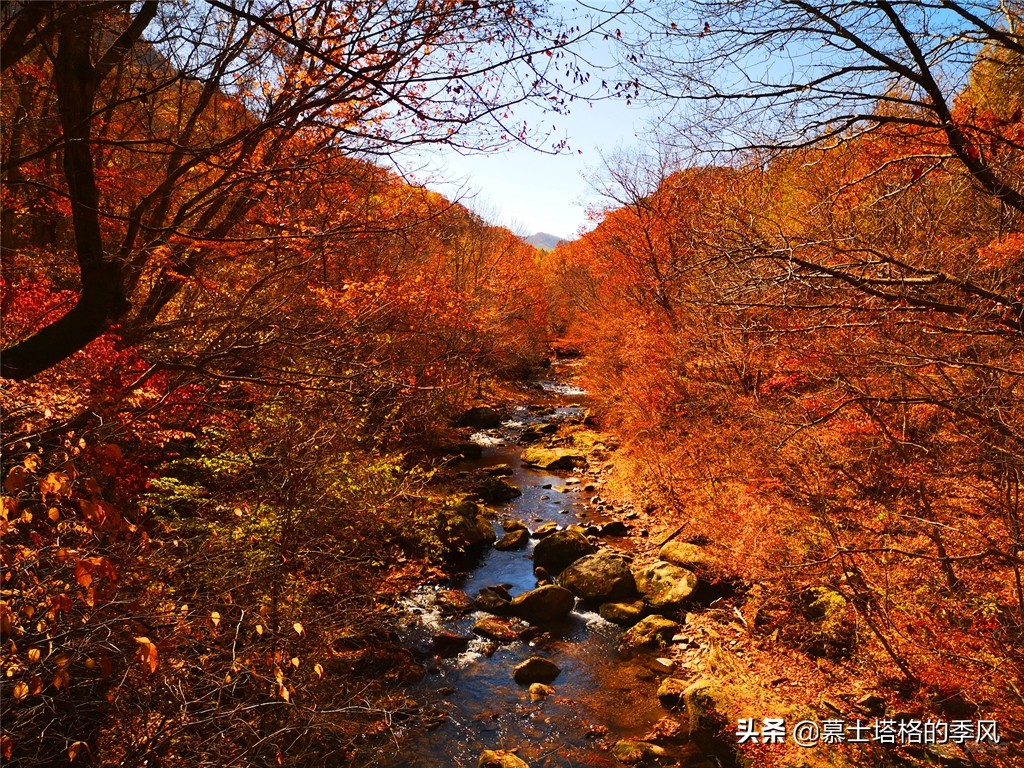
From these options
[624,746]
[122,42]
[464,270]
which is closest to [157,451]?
[122,42]

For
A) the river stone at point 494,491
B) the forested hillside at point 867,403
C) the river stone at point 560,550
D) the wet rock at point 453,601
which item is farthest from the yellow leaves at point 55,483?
the river stone at point 494,491

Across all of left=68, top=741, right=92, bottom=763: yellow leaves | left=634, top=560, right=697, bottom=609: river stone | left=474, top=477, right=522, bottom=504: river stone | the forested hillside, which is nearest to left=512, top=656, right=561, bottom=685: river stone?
left=634, top=560, right=697, bottom=609: river stone

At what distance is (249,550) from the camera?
595cm

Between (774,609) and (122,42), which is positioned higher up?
(122,42)

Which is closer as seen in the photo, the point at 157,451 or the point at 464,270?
the point at 157,451

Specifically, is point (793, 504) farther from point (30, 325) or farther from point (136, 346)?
point (30, 325)

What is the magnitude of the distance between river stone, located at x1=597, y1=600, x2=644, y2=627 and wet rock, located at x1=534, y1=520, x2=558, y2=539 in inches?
120

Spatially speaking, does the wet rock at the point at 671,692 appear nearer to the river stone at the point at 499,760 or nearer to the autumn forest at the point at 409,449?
the autumn forest at the point at 409,449

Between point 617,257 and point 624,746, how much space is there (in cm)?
1535

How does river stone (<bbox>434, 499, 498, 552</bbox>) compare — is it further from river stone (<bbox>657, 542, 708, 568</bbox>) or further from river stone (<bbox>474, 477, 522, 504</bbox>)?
river stone (<bbox>657, 542, 708, 568</bbox>)

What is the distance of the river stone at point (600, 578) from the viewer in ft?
34.1

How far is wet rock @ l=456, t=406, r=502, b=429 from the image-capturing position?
22.2 meters

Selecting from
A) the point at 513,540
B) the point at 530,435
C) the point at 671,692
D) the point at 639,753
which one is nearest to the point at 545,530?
the point at 513,540

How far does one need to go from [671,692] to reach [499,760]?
281cm
